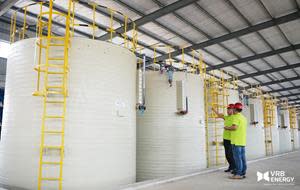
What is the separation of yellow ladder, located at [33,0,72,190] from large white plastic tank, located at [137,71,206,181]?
3.69 m

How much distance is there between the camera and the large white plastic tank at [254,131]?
1412cm

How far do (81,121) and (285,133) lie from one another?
1976 cm

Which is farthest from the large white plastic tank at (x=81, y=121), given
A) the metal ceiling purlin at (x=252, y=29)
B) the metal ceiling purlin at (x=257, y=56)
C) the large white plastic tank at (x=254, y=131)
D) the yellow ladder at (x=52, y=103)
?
the metal ceiling purlin at (x=257, y=56)

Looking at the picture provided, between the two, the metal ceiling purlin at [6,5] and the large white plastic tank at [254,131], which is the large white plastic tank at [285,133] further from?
the metal ceiling purlin at [6,5]

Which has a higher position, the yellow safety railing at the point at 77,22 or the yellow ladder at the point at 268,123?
the yellow safety railing at the point at 77,22

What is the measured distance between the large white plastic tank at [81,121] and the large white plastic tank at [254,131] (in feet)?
31.3

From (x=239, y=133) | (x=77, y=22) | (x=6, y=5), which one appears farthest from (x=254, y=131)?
(x=6, y=5)

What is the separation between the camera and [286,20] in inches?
485

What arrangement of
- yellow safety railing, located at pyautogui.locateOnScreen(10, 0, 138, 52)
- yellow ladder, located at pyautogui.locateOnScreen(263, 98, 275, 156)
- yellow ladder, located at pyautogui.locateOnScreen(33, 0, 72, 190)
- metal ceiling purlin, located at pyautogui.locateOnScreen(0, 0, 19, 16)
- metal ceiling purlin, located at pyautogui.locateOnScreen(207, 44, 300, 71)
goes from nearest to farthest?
1. yellow ladder, located at pyautogui.locateOnScreen(33, 0, 72, 190)
2. yellow safety railing, located at pyautogui.locateOnScreen(10, 0, 138, 52)
3. metal ceiling purlin, located at pyautogui.locateOnScreen(0, 0, 19, 16)
4. metal ceiling purlin, located at pyautogui.locateOnScreen(207, 44, 300, 71)
5. yellow ladder, located at pyautogui.locateOnScreen(263, 98, 275, 156)

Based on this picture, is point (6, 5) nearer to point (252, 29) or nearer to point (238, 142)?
point (238, 142)

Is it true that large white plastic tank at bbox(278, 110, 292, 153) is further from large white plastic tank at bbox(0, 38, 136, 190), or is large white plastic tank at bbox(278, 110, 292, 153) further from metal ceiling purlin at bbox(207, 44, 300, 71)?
large white plastic tank at bbox(0, 38, 136, 190)

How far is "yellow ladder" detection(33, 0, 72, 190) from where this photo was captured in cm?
552

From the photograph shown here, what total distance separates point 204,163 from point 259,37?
9.06 metres

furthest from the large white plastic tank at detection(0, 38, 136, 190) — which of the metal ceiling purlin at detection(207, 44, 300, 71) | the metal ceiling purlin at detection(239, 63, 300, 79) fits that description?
the metal ceiling purlin at detection(239, 63, 300, 79)
